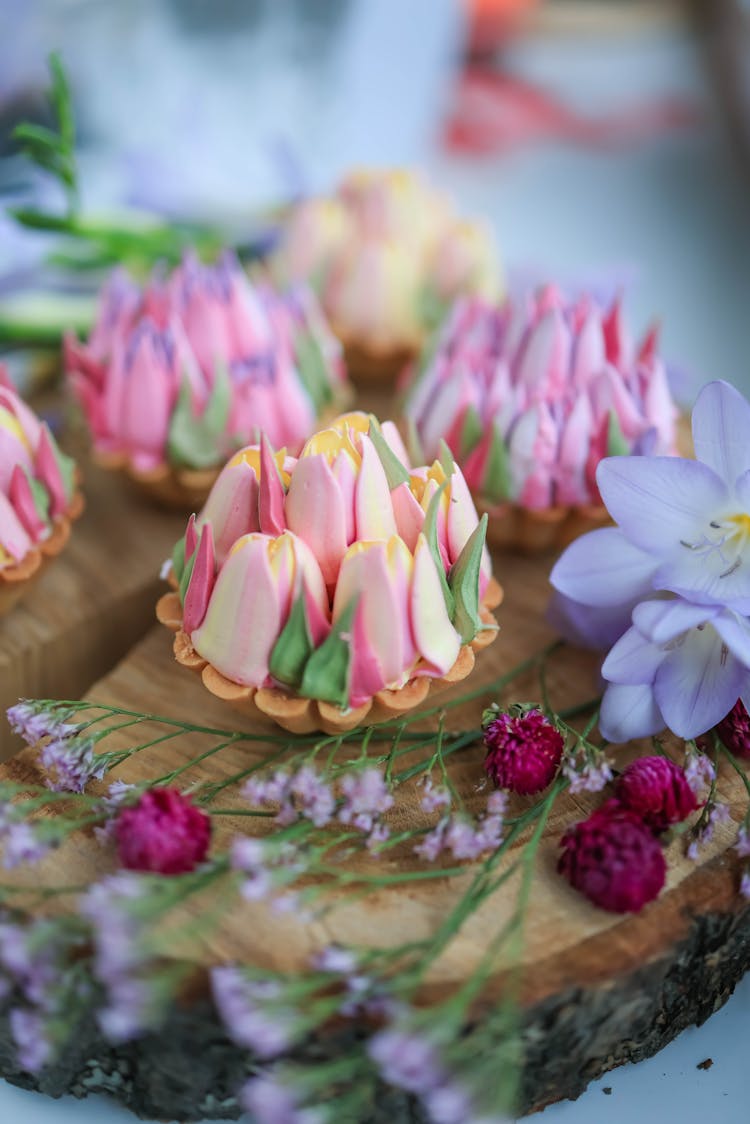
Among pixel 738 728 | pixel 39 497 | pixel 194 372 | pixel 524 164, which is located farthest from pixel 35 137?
pixel 524 164

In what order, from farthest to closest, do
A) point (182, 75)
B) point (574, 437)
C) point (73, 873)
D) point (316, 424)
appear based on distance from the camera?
point (182, 75) → point (316, 424) → point (574, 437) → point (73, 873)

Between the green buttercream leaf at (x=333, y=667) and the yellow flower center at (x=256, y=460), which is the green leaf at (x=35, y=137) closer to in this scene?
the yellow flower center at (x=256, y=460)

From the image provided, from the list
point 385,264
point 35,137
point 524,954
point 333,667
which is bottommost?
point 524,954

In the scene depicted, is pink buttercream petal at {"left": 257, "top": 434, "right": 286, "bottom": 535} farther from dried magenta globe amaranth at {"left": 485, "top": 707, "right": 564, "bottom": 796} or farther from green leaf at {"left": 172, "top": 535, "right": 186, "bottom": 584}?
dried magenta globe amaranth at {"left": 485, "top": 707, "right": 564, "bottom": 796}

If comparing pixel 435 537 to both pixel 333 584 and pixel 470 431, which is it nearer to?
pixel 333 584

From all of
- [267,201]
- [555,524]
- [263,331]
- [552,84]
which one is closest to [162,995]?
[555,524]

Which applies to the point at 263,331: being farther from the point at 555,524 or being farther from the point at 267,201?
the point at 267,201

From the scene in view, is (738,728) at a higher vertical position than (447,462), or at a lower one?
lower
